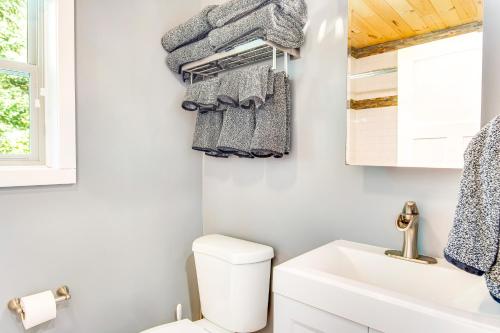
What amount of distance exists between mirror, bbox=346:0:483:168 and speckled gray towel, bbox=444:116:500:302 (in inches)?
9.7

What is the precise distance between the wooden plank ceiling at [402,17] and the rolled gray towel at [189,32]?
2.22ft

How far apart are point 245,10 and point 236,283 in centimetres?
117

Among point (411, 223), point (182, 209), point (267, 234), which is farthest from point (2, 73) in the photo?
point (411, 223)

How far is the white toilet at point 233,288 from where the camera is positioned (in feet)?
4.22

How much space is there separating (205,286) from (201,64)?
1.11m

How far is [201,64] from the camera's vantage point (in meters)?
1.52

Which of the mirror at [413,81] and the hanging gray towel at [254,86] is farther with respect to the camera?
the hanging gray towel at [254,86]

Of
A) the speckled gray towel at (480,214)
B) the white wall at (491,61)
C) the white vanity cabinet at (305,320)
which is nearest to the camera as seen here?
the speckled gray towel at (480,214)

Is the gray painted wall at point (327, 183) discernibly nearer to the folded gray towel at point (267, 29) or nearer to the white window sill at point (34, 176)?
the folded gray towel at point (267, 29)

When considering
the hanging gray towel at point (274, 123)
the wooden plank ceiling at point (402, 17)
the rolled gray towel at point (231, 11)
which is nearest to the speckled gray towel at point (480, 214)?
the wooden plank ceiling at point (402, 17)

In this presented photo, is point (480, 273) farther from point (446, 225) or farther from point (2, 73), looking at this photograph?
point (2, 73)

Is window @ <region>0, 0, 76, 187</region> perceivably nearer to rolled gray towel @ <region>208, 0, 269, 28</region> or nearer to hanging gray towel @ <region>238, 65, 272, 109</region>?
rolled gray towel @ <region>208, 0, 269, 28</region>

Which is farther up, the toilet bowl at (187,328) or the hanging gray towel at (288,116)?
the hanging gray towel at (288,116)

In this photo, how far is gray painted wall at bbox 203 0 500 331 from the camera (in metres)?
0.97
